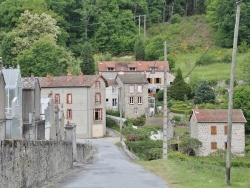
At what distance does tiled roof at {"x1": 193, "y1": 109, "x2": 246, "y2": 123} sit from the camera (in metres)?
62.3

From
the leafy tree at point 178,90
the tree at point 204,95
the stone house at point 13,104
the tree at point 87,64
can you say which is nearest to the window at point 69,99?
the tree at point 87,64

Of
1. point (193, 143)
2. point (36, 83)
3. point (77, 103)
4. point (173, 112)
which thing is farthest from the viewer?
point (173, 112)

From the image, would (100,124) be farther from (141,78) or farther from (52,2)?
(52,2)

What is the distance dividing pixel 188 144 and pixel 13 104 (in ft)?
111

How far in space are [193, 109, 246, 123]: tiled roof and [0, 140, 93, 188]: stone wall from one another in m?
38.3

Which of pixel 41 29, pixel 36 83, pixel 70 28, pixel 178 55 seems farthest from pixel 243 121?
pixel 70 28

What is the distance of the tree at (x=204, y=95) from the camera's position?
80125 mm

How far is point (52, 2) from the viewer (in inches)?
4729

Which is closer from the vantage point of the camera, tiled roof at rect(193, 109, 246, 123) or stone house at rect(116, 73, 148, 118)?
tiled roof at rect(193, 109, 246, 123)

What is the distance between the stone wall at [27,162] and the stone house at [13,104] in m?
4.35

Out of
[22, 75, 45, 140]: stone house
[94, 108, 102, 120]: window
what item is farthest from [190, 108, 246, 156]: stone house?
[22, 75, 45, 140]: stone house

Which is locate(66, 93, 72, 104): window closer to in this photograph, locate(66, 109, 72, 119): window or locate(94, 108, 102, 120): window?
locate(66, 109, 72, 119): window

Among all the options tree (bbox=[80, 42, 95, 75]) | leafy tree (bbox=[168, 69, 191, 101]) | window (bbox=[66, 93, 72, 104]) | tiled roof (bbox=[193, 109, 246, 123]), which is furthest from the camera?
tree (bbox=[80, 42, 95, 75])

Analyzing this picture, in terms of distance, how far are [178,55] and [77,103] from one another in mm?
45530
